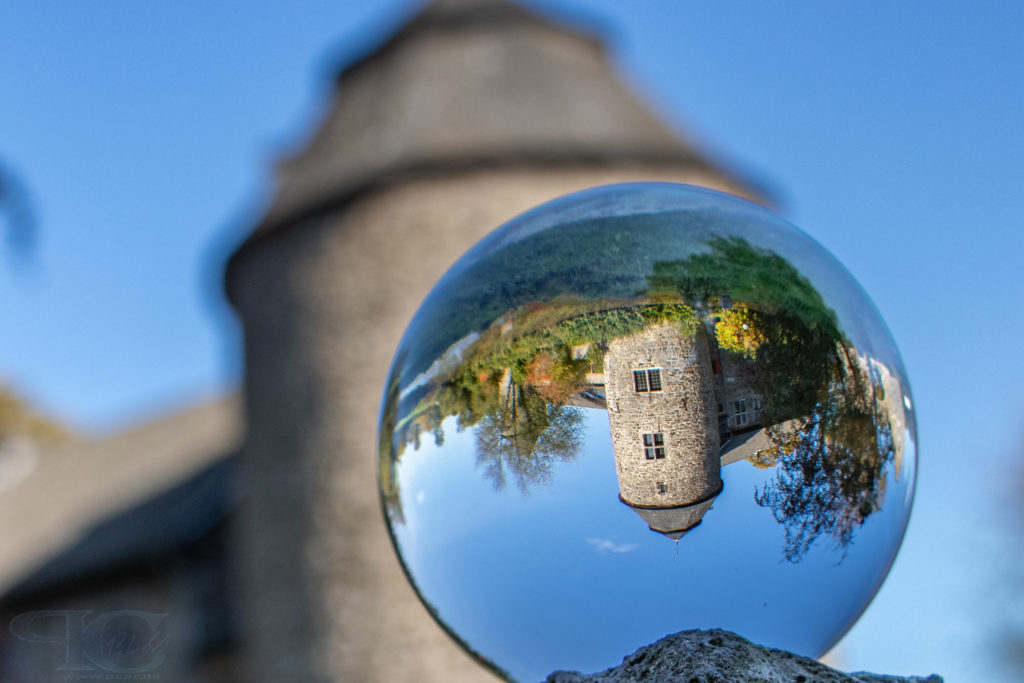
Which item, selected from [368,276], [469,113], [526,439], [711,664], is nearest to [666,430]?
[526,439]

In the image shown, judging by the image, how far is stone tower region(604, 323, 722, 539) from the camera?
1564 mm

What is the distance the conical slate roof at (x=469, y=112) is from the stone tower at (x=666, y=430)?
10.7 meters

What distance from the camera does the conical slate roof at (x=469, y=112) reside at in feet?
39.9

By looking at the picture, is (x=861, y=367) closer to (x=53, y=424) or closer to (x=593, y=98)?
(x=593, y=98)

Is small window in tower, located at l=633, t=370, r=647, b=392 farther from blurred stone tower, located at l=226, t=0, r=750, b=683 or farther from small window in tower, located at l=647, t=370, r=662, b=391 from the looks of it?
blurred stone tower, located at l=226, t=0, r=750, b=683

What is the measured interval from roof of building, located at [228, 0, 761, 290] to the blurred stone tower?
0.09 ft

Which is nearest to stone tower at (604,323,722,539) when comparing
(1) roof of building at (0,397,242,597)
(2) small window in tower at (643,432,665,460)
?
(2) small window in tower at (643,432,665,460)

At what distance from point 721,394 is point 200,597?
47.9 feet

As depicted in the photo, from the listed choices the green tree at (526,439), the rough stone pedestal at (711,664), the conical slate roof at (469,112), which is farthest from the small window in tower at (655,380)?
the conical slate roof at (469,112)

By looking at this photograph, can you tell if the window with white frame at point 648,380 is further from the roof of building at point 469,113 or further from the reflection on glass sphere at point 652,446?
the roof of building at point 469,113

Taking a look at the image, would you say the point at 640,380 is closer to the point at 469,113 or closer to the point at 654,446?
the point at 654,446

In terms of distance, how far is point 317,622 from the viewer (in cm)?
1137

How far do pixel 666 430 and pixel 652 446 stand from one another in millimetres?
34

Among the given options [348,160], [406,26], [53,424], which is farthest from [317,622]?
[53,424]
